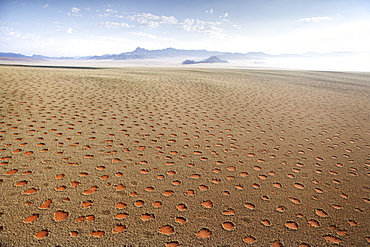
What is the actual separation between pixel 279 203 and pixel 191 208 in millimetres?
1457

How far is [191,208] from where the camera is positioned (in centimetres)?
315

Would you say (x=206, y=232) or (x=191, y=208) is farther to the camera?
(x=191, y=208)

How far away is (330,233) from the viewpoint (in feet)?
9.39

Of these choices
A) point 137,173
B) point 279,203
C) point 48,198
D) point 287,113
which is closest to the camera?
point 48,198

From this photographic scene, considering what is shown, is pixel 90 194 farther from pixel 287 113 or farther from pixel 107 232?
pixel 287 113

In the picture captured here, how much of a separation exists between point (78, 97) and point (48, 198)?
7.63 metres

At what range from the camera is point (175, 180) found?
3844mm

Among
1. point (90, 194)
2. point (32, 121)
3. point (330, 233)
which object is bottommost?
point (330, 233)

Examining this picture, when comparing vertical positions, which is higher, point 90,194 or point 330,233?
point 90,194

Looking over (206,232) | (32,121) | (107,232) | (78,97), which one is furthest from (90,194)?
(78,97)

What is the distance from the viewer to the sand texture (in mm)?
2701

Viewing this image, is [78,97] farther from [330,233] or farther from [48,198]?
[330,233]

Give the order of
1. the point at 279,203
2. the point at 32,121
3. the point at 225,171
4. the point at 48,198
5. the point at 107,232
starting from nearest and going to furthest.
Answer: the point at 107,232, the point at 48,198, the point at 279,203, the point at 225,171, the point at 32,121

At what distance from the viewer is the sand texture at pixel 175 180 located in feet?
8.86
